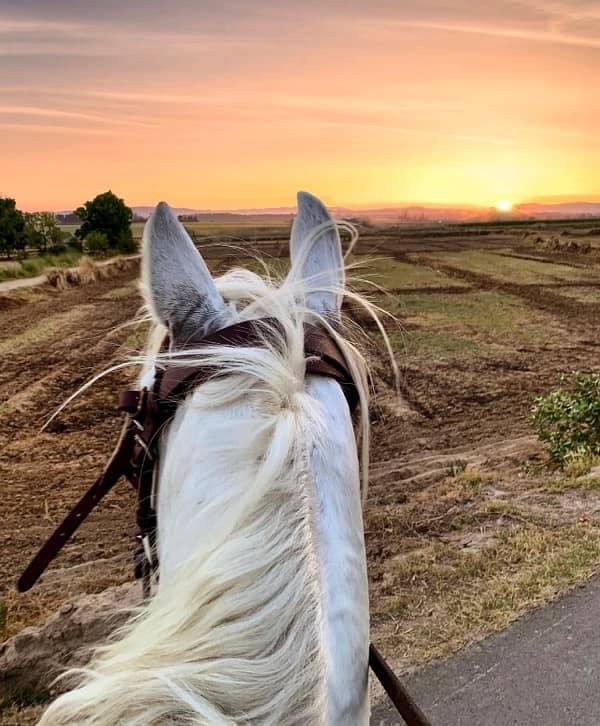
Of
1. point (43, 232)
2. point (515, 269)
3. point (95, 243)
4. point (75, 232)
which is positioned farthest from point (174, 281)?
point (75, 232)

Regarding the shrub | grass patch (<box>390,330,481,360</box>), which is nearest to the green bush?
grass patch (<box>390,330,481,360</box>)

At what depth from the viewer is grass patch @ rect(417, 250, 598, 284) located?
2709 centimetres

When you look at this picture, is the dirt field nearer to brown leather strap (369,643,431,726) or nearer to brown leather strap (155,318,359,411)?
brown leather strap (155,318,359,411)

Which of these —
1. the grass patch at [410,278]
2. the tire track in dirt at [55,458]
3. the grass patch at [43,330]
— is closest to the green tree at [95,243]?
the grass patch at [410,278]

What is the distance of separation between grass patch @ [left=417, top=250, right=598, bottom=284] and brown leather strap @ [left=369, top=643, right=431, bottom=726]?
26705mm

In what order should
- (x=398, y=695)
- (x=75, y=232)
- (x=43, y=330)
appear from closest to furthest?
(x=398, y=695) → (x=43, y=330) → (x=75, y=232)

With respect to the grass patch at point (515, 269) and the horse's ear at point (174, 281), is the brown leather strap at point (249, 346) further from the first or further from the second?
the grass patch at point (515, 269)

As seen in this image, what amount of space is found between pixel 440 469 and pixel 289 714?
242 inches

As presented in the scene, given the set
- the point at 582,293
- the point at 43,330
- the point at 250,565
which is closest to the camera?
the point at 250,565

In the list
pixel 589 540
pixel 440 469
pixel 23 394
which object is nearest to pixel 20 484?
pixel 23 394

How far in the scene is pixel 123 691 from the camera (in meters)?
0.88

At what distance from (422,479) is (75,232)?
146ft

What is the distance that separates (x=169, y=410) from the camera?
Result: 1296 mm

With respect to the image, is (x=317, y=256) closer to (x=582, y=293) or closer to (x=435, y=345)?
(x=435, y=345)
